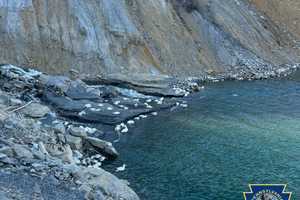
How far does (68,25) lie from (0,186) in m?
23.7

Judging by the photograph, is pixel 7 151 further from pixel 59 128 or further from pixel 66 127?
pixel 66 127

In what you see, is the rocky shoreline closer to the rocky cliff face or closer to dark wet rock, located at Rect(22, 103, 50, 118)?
dark wet rock, located at Rect(22, 103, 50, 118)

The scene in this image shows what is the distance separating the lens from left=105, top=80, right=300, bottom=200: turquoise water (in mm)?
18016

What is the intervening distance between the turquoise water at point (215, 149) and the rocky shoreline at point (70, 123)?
0.97 meters

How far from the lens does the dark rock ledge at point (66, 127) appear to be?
15133 millimetres

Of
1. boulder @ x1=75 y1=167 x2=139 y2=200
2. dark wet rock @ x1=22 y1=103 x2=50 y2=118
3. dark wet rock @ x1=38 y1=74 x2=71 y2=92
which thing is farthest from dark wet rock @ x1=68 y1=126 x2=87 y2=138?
dark wet rock @ x1=38 y1=74 x2=71 y2=92

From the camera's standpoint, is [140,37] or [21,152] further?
[140,37]

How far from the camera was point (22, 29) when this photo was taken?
34.4m

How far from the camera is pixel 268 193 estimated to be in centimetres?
938

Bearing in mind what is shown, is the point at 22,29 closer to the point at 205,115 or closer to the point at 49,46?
the point at 49,46

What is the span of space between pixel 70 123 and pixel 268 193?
16962 millimetres

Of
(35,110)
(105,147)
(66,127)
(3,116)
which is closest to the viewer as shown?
(3,116)

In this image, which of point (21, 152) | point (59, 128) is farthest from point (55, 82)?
point (21, 152)

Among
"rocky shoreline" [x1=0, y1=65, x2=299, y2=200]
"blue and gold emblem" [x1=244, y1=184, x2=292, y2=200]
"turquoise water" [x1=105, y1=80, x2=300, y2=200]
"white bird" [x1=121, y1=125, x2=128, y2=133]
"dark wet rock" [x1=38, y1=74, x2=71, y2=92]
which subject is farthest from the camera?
"dark wet rock" [x1=38, y1=74, x2=71, y2=92]
